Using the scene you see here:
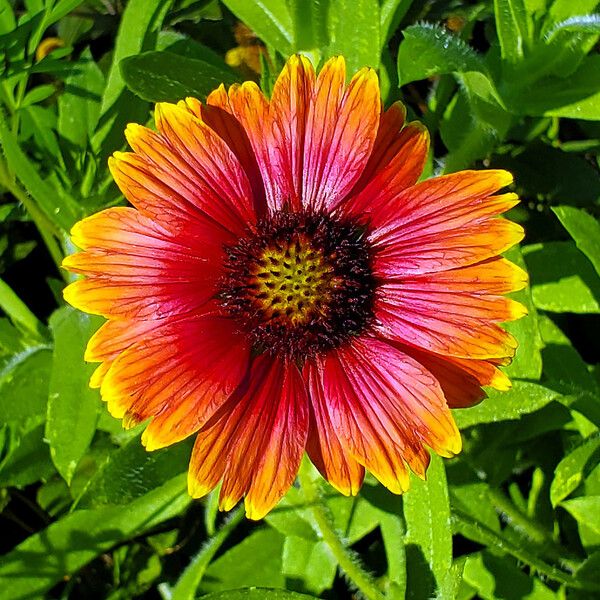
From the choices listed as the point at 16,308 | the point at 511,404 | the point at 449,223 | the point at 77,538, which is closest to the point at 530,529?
the point at 511,404

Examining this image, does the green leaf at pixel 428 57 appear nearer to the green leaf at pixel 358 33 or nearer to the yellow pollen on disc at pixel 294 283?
the green leaf at pixel 358 33

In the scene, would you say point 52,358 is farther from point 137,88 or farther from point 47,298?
point 137,88

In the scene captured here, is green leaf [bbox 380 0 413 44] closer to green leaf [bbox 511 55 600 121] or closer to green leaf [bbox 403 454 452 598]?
green leaf [bbox 511 55 600 121]

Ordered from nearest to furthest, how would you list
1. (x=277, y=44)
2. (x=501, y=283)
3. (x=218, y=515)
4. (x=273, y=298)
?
(x=501, y=283)
(x=273, y=298)
(x=277, y=44)
(x=218, y=515)

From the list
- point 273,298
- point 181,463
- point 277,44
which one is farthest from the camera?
point 181,463

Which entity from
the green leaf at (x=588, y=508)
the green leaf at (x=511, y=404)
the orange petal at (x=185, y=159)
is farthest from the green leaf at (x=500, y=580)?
the orange petal at (x=185, y=159)

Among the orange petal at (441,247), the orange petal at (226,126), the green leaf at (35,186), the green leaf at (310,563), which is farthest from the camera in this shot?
the green leaf at (310,563)

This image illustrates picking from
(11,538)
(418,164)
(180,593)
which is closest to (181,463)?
(180,593)
